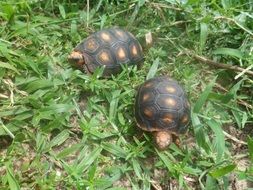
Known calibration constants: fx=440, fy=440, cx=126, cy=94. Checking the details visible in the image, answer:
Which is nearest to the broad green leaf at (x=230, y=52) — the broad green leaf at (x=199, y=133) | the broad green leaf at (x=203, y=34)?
the broad green leaf at (x=203, y=34)

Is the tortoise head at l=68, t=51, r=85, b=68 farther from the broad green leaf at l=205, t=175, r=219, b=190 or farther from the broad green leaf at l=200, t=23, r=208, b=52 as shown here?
the broad green leaf at l=205, t=175, r=219, b=190

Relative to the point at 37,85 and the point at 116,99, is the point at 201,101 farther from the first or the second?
the point at 37,85

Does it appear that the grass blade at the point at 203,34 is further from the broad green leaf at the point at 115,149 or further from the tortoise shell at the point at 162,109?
the broad green leaf at the point at 115,149

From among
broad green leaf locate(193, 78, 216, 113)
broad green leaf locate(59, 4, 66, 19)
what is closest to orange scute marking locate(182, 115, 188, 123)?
broad green leaf locate(193, 78, 216, 113)

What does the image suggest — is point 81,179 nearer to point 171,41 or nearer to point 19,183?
point 19,183

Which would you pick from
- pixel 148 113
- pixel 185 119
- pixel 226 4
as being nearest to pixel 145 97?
pixel 148 113
